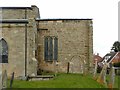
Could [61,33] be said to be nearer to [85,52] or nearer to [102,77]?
[85,52]

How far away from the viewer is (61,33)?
38.6 metres

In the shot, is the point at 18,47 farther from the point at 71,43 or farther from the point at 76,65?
the point at 76,65

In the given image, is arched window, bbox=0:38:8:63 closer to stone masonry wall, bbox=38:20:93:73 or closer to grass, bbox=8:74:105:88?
grass, bbox=8:74:105:88

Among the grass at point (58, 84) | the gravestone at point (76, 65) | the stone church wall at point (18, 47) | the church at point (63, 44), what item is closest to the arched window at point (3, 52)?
the stone church wall at point (18, 47)

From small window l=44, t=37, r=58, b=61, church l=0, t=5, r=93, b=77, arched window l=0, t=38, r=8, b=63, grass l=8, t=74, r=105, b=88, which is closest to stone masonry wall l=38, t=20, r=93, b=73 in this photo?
church l=0, t=5, r=93, b=77

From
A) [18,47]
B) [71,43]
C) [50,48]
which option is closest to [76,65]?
[71,43]

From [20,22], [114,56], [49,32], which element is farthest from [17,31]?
[114,56]

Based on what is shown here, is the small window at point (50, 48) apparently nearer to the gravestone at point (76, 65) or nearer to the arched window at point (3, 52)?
the gravestone at point (76, 65)

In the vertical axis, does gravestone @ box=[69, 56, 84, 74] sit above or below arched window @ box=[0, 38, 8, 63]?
below

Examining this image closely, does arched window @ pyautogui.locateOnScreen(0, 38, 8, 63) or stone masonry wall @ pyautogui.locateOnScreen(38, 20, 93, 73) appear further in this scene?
stone masonry wall @ pyautogui.locateOnScreen(38, 20, 93, 73)

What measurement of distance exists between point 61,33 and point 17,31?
27.1ft

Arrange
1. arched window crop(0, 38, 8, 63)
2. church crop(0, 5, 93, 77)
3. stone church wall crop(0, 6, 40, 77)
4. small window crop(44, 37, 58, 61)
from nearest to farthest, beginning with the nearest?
1. stone church wall crop(0, 6, 40, 77)
2. arched window crop(0, 38, 8, 63)
3. church crop(0, 5, 93, 77)
4. small window crop(44, 37, 58, 61)

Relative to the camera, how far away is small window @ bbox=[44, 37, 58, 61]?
38.7 metres

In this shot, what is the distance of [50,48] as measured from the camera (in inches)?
1528
